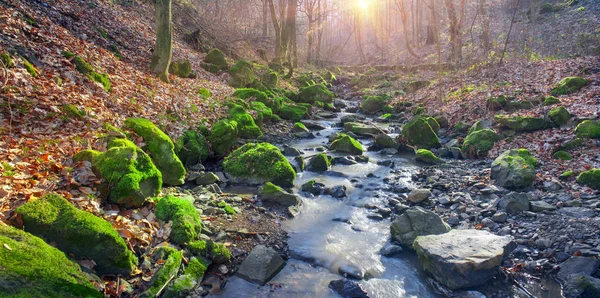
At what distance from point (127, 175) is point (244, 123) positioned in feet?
21.4

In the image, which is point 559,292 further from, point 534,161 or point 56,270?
point 56,270

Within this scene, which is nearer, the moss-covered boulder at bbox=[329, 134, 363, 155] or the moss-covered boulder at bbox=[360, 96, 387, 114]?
the moss-covered boulder at bbox=[329, 134, 363, 155]

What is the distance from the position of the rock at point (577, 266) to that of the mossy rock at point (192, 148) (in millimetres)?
7567

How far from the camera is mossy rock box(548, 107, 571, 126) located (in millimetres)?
9750

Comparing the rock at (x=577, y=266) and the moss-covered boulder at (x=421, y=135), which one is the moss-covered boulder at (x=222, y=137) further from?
the rock at (x=577, y=266)

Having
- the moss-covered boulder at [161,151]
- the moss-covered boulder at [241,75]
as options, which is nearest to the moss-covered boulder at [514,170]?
the moss-covered boulder at [161,151]

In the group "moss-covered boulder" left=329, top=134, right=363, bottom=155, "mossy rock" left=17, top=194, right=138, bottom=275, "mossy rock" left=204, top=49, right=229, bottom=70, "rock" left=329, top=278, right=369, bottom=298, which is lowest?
"rock" left=329, top=278, right=369, bottom=298

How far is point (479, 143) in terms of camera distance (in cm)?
1029

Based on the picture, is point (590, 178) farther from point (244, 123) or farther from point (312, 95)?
point (312, 95)

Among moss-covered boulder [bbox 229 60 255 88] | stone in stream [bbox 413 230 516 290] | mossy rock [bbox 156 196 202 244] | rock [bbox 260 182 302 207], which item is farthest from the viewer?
moss-covered boulder [bbox 229 60 255 88]

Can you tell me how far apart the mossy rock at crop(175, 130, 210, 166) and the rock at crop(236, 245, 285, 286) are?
4.14m

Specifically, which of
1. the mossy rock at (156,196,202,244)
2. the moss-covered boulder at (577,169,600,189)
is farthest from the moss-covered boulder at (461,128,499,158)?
the mossy rock at (156,196,202,244)

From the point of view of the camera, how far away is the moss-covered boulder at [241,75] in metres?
16.3

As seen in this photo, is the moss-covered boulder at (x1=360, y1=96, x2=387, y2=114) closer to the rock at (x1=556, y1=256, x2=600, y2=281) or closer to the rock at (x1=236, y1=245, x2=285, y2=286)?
the rock at (x1=556, y1=256, x2=600, y2=281)
